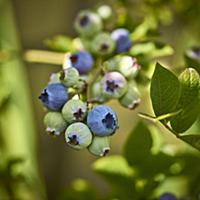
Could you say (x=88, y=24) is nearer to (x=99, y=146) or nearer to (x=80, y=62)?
(x=80, y=62)

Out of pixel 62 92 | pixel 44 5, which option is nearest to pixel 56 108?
pixel 62 92

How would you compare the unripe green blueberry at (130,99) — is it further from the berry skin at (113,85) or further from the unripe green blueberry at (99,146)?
the unripe green blueberry at (99,146)

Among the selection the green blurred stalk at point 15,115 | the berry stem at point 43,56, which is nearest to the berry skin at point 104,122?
the berry stem at point 43,56

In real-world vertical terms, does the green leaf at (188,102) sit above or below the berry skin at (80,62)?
below

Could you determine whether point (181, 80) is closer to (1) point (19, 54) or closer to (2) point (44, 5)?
(1) point (19, 54)

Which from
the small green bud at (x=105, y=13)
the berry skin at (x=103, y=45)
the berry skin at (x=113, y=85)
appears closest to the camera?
the berry skin at (x=113, y=85)

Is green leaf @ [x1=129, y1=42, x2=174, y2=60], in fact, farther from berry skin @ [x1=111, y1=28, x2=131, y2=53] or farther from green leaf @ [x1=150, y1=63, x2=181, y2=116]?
green leaf @ [x1=150, y1=63, x2=181, y2=116]

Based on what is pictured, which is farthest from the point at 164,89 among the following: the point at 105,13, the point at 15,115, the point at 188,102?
the point at 15,115

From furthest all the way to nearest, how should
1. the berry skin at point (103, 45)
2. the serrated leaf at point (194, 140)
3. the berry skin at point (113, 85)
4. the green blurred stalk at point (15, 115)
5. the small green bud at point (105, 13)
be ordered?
the green blurred stalk at point (15, 115)
the small green bud at point (105, 13)
the berry skin at point (103, 45)
the berry skin at point (113, 85)
the serrated leaf at point (194, 140)
